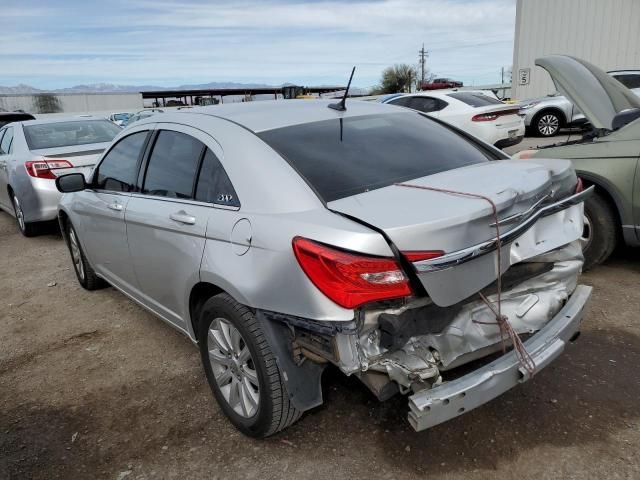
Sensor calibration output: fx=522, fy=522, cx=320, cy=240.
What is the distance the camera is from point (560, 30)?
18.6 metres

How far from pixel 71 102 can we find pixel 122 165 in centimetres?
3539

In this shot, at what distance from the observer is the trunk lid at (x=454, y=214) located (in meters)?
1.98

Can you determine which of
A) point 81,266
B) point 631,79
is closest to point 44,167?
point 81,266

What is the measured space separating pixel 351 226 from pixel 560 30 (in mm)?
20024

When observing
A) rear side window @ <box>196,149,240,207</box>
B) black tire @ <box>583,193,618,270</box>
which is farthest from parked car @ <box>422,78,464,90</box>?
rear side window @ <box>196,149,240,207</box>

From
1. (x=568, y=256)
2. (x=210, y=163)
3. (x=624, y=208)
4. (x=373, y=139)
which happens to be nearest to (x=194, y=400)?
(x=210, y=163)

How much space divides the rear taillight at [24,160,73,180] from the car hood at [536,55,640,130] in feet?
18.3

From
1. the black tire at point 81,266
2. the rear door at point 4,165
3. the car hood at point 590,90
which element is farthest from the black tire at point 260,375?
the rear door at point 4,165

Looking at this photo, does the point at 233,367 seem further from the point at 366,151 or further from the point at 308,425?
the point at 366,151

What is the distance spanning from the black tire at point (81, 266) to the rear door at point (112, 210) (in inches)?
14.3

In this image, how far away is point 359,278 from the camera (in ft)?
6.45

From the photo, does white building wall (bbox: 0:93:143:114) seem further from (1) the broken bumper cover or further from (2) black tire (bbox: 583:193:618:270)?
(1) the broken bumper cover

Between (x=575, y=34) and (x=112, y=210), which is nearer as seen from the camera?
(x=112, y=210)

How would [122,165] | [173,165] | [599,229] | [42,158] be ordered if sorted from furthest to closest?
[42,158], [599,229], [122,165], [173,165]
